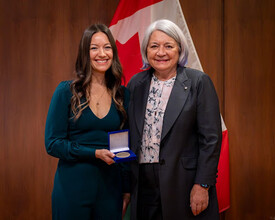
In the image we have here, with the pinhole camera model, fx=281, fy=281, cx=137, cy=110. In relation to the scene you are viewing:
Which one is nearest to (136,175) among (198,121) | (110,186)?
(110,186)

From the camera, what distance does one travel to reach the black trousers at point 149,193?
1.60 metres

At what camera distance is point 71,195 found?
150 cm

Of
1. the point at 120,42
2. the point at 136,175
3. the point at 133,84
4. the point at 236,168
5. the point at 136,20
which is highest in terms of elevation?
the point at 136,20

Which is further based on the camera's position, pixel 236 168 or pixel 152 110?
pixel 236 168

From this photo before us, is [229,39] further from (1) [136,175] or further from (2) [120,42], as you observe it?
(1) [136,175]

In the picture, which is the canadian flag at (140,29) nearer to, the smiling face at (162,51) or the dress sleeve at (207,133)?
the smiling face at (162,51)

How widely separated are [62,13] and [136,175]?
66.2 inches

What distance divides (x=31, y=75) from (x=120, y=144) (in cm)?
143

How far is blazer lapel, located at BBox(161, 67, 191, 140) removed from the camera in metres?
1.53

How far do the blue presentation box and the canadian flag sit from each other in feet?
3.17

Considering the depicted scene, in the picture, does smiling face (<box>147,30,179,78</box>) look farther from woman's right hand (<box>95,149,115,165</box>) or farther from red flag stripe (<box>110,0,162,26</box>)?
red flag stripe (<box>110,0,162,26</box>)

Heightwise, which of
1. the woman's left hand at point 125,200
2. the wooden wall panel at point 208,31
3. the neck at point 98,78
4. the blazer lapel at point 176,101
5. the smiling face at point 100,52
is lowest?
the woman's left hand at point 125,200

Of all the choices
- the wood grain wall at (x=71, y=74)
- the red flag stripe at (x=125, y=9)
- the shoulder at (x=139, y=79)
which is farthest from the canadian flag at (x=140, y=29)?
the shoulder at (x=139, y=79)

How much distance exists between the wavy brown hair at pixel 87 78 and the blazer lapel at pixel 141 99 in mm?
79
